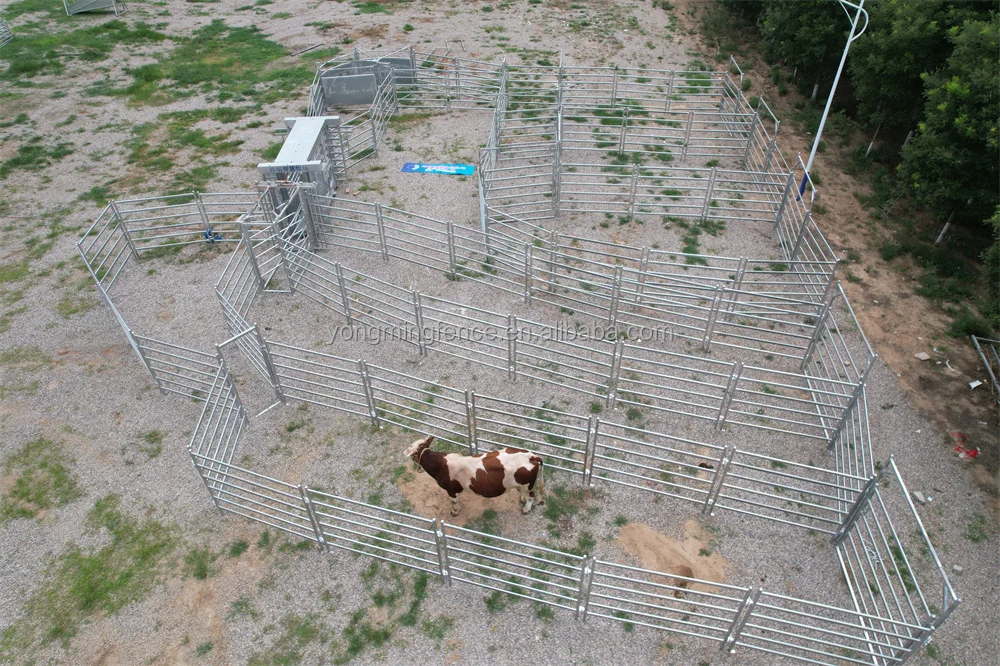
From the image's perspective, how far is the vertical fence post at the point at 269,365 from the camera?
10164 mm

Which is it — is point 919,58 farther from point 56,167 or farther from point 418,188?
point 56,167

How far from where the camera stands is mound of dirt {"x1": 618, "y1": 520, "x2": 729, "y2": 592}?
846cm

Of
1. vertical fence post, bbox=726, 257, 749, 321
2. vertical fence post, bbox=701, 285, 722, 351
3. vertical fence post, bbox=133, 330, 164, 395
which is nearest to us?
vertical fence post, bbox=133, 330, 164, 395

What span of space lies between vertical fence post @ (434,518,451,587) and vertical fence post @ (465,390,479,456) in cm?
179

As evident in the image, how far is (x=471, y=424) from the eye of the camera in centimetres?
954

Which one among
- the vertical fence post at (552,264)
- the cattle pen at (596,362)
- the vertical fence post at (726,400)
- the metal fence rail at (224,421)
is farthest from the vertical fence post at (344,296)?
the vertical fence post at (726,400)

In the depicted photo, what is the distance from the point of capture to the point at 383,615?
8062 mm

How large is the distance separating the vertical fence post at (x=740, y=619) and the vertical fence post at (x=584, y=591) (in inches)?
65.5

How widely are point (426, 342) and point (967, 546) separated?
8954 millimetres

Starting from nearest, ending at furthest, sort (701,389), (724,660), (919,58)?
(724,660)
(701,389)
(919,58)

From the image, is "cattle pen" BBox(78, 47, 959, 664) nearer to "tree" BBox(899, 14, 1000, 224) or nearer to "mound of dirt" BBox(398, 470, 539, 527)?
"mound of dirt" BBox(398, 470, 539, 527)

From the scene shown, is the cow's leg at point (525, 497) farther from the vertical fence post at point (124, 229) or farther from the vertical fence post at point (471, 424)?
the vertical fence post at point (124, 229)

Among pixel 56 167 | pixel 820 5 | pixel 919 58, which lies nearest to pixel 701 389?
pixel 919 58

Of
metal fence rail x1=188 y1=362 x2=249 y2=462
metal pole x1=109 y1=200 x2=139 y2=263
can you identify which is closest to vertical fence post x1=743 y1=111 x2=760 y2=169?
metal fence rail x1=188 y1=362 x2=249 y2=462
